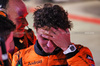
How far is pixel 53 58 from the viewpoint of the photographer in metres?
1.25

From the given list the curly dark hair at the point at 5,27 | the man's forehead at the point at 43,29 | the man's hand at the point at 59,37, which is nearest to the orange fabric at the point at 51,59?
the man's hand at the point at 59,37

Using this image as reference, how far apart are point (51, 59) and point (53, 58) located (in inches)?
0.7

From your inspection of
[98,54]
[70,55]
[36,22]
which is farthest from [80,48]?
[98,54]

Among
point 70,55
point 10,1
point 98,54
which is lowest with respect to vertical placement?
point 98,54

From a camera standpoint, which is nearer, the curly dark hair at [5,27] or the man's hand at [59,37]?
the curly dark hair at [5,27]

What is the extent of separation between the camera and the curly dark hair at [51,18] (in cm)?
115

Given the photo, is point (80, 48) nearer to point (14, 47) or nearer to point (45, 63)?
point (45, 63)

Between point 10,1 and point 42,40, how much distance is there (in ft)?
1.86

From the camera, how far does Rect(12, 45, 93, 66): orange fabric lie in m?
1.12

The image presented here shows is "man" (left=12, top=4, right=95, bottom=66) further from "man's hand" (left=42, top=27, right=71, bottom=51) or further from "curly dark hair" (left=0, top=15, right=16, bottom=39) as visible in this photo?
"curly dark hair" (left=0, top=15, right=16, bottom=39)

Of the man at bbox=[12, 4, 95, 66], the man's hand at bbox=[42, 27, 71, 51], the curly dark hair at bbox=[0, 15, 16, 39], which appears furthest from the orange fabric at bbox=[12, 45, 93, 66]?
the curly dark hair at bbox=[0, 15, 16, 39]

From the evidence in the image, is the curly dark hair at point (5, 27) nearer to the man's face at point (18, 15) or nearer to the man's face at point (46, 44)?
the man's face at point (46, 44)

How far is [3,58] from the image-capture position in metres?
0.84

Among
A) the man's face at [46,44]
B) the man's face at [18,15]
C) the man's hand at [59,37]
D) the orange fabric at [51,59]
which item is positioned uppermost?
the man's face at [18,15]
